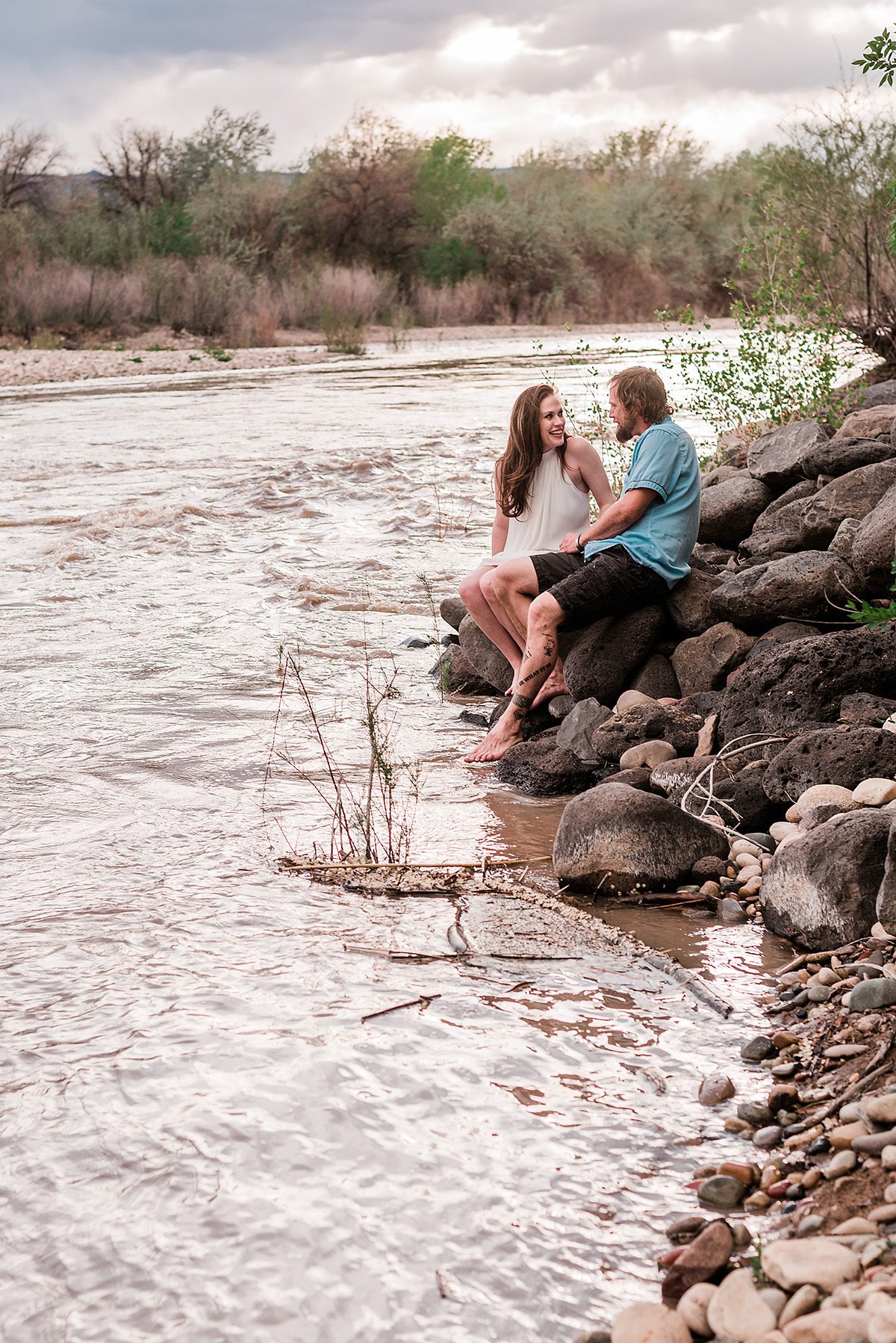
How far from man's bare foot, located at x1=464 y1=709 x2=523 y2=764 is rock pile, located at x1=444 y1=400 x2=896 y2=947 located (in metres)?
0.13

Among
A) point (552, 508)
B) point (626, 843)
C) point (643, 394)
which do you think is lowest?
Result: point (626, 843)

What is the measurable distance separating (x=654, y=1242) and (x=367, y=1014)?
→ 3.76 ft

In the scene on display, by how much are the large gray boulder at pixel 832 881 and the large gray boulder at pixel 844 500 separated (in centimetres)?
245

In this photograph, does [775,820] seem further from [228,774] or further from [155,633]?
[155,633]

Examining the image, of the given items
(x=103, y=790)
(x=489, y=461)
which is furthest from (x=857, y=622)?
(x=489, y=461)

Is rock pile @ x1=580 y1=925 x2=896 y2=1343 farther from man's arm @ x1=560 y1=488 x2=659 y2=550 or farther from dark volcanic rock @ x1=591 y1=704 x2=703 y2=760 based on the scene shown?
man's arm @ x1=560 y1=488 x2=659 y2=550

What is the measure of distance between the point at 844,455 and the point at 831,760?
2.83 m

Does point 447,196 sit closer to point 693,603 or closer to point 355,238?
point 355,238

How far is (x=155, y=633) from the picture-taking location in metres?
8.34

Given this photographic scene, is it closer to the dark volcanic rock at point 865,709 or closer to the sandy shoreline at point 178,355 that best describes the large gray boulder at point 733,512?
the dark volcanic rock at point 865,709

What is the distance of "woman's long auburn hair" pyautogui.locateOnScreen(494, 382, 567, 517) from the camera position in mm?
6352

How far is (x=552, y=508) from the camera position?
21.2ft

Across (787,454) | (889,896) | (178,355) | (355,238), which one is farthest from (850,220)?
(355,238)

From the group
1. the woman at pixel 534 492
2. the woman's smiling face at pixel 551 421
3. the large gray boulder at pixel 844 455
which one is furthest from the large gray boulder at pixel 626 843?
the large gray boulder at pixel 844 455
